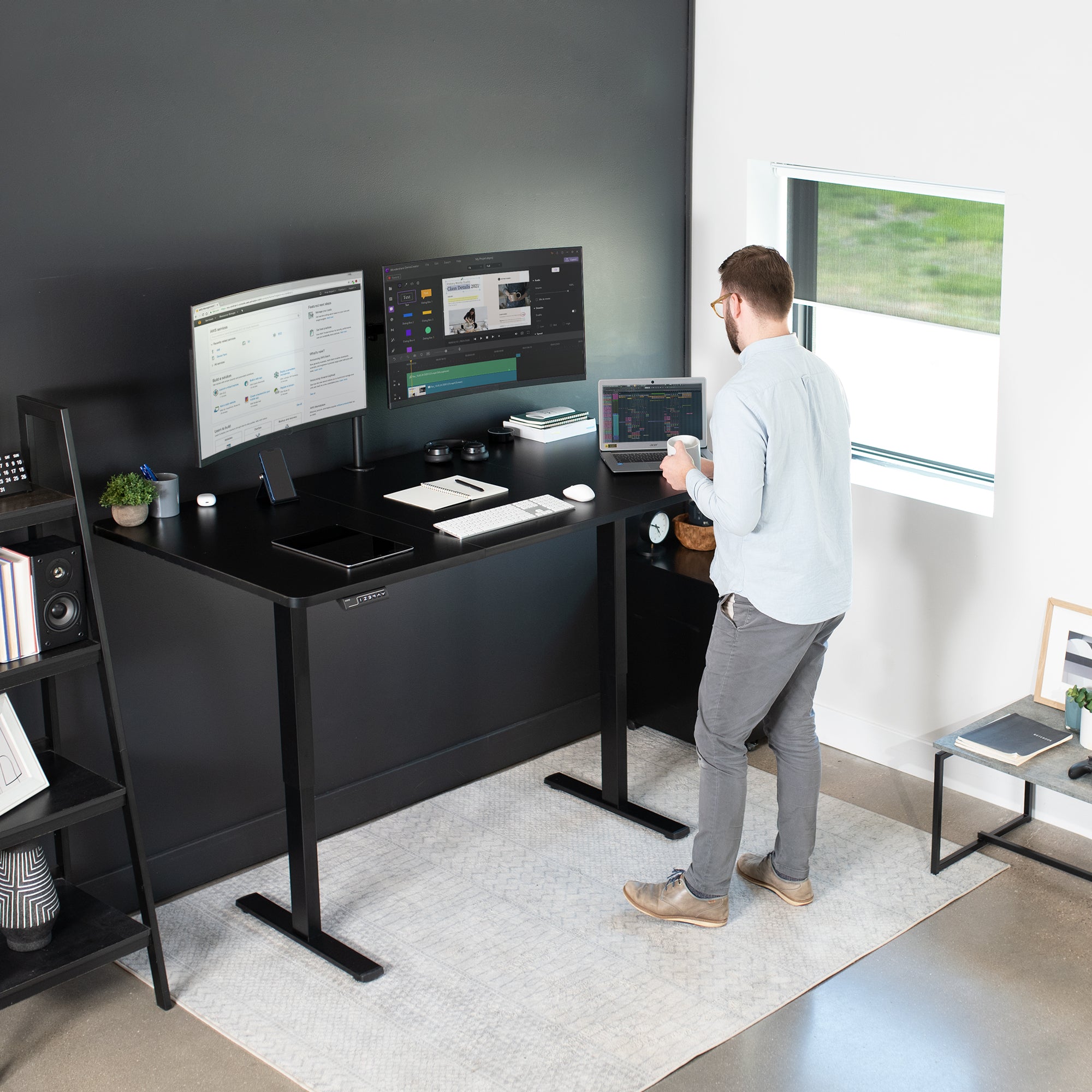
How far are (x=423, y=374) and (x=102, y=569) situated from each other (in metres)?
1.01

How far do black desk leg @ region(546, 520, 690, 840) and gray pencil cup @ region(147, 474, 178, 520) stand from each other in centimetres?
117

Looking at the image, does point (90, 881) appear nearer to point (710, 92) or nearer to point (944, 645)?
point (944, 645)

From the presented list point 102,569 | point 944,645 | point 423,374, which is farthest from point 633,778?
point 102,569

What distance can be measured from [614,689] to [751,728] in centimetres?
75

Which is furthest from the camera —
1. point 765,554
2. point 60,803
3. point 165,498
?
point 165,498

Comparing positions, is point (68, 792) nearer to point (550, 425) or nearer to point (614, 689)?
point (614, 689)

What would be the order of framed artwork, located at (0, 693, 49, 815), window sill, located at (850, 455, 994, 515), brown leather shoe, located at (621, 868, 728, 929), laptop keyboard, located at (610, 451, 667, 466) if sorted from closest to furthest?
framed artwork, located at (0, 693, 49, 815), brown leather shoe, located at (621, 868, 728, 929), laptop keyboard, located at (610, 451, 667, 466), window sill, located at (850, 455, 994, 515)

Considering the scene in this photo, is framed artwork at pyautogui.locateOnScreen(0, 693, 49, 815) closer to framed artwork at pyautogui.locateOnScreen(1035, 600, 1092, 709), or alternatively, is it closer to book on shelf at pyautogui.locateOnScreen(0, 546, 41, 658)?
book on shelf at pyautogui.locateOnScreen(0, 546, 41, 658)

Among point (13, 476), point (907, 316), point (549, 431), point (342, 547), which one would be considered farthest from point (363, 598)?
point (907, 316)

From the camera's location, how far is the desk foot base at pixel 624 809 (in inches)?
156

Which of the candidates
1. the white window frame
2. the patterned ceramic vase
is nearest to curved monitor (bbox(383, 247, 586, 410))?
the white window frame

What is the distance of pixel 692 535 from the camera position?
14.9 feet

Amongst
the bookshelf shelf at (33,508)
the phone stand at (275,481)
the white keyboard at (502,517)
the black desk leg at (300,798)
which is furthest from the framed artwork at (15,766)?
the white keyboard at (502,517)

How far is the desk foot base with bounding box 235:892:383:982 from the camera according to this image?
3.33 m
